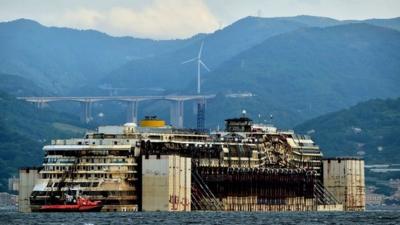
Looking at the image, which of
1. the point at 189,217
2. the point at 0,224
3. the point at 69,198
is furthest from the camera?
the point at 69,198

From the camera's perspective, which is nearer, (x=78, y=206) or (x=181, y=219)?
(x=181, y=219)

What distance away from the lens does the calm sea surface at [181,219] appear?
170 metres

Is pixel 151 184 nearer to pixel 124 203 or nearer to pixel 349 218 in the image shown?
pixel 124 203

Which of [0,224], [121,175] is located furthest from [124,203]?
[0,224]

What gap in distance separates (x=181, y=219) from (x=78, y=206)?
21.5 meters

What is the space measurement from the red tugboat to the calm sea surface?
314 centimetres

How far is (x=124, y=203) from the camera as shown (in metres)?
199

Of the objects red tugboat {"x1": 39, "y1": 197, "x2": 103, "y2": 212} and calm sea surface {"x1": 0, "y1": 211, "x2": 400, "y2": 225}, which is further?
red tugboat {"x1": 39, "y1": 197, "x2": 103, "y2": 212}

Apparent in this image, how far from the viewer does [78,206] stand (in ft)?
637

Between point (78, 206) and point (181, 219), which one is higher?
point (78, 206)

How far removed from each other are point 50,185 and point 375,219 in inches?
1353

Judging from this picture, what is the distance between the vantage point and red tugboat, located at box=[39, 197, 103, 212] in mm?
194250

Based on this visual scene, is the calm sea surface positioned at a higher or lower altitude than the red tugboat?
lower

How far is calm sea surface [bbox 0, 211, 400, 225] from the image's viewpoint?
170m
